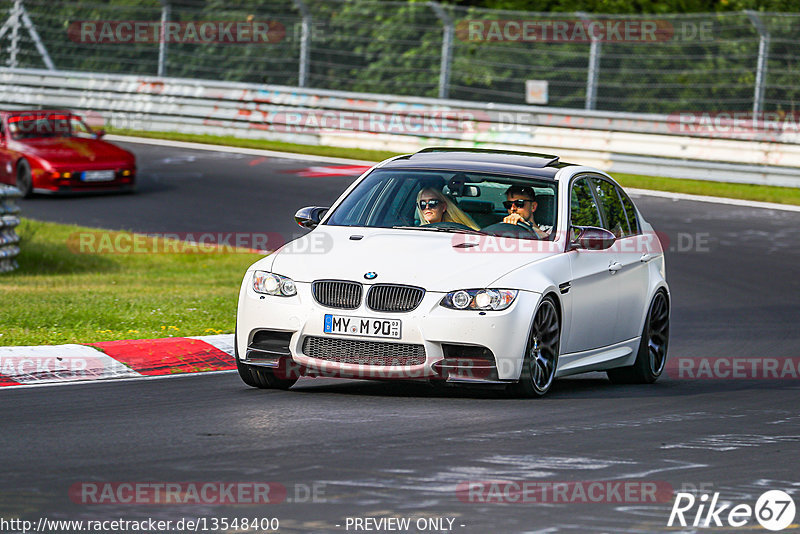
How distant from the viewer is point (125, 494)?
20.4 ft

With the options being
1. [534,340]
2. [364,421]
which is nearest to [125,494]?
[364,421]

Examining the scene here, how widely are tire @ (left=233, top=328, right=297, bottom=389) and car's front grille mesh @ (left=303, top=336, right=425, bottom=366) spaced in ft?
2.04

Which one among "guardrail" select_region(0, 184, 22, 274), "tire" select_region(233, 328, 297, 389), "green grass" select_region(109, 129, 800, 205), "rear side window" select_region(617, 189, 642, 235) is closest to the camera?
"tire" select_region(233, 328, 297, 389)

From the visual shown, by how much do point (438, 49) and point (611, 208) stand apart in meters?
16.9

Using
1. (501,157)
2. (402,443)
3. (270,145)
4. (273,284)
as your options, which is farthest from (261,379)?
(270,145)

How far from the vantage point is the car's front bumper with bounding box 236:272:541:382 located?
28.3 feet

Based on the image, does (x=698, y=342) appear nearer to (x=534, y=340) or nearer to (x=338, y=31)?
(x=534, y=340)

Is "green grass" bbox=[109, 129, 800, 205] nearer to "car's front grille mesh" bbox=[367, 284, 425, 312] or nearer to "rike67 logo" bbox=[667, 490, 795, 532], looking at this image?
"car's front grille mesh" bbox=[367, 284, 425, 312]

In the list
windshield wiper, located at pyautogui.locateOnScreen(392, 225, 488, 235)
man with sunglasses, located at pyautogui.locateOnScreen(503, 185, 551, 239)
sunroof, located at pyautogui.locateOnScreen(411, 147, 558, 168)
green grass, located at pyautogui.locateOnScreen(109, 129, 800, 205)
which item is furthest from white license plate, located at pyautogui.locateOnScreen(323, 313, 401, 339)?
green grass, located at pyautogui.locateOnScreen(109, 129, 800, 205)

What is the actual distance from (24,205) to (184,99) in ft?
27.7

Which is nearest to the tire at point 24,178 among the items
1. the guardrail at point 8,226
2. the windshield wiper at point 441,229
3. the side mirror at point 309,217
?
the guardrail at point 8,226

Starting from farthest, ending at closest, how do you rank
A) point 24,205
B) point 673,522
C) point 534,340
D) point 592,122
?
1. point 592,122
2. point 24,205
3. point 534,340
4. point 673,522

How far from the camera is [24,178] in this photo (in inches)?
914

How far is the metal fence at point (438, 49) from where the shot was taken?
79.4 feet
